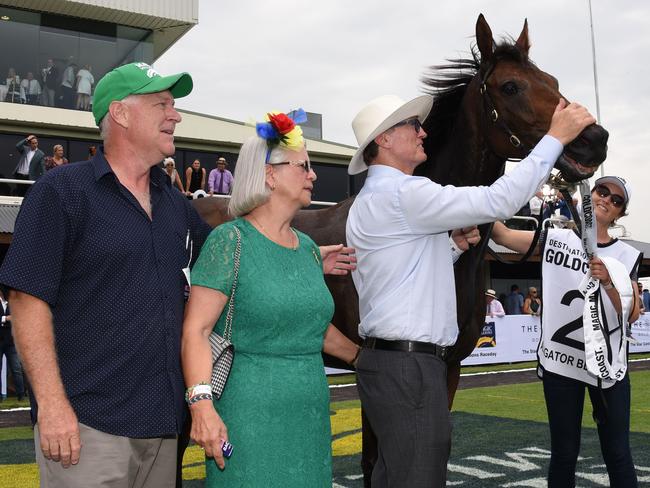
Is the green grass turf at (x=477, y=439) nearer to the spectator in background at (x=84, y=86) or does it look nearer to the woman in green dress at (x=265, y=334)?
the woman in green dress at (x=265, y=334)

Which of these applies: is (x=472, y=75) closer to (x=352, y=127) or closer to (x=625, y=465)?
(x=352, y=127)

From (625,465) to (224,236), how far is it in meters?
2.70

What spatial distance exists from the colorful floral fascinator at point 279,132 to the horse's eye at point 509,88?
4.90 ft

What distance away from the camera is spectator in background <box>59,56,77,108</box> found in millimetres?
20719

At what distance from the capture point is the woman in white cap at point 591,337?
12.5ft

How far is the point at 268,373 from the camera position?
2459 millimetres

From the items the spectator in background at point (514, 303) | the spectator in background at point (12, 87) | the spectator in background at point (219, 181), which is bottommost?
the spectator in background at point (514, 303)

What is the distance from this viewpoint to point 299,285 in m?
2.58

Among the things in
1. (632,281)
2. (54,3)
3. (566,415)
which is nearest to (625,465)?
(566,415)

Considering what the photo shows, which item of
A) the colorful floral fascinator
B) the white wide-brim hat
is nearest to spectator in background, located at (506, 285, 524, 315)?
the white wide-brim hat

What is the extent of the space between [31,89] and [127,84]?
19.8 meters

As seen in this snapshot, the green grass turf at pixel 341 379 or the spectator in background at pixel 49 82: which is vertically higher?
the spectator in background at pixel 49 82

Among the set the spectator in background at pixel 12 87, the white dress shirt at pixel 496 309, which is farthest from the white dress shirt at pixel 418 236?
the spectator in background at pixel 12 87

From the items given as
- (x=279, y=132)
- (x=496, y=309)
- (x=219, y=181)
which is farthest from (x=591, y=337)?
(x=219, y=181)
